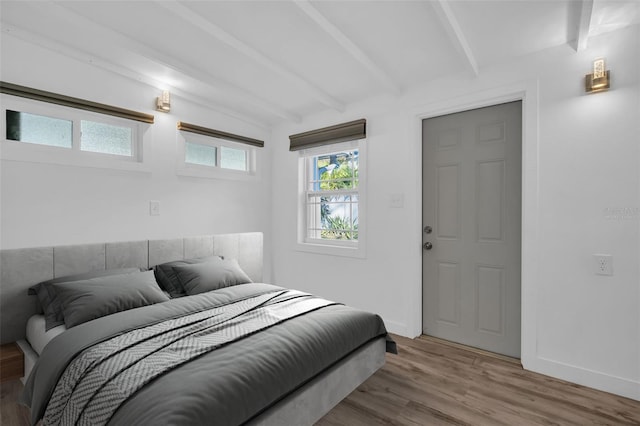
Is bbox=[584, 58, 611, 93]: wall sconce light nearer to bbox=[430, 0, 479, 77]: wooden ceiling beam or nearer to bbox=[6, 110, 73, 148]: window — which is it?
bbox=[430, 0, 479, 77]: wooden ceiling beam

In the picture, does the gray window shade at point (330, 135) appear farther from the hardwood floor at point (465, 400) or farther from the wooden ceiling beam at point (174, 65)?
the hardwood floor at point (465, 400)

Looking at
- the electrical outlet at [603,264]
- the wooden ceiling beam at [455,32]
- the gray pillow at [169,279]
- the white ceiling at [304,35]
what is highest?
the white ceiling at [304,35]

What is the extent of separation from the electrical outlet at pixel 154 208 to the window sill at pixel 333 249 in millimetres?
1649

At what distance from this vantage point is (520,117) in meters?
2.58

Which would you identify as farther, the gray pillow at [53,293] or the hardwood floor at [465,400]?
the gray pillow at [53,293]

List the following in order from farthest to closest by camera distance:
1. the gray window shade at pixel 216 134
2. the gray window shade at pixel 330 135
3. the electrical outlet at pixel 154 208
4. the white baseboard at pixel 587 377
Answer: the gray window shade at pixel 330 135 → the gray window shade at pixel 216 134 → the electrical outlet at pixel 154 208 → the white baseboard at pixel 587 377

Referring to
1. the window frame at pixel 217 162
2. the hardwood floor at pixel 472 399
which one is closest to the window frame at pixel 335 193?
the window frame at pixel 217 162

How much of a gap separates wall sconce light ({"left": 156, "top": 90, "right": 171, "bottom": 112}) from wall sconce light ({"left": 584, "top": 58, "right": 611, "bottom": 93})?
3.42 metres

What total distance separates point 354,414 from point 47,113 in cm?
306

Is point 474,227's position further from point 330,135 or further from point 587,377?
point 330,135

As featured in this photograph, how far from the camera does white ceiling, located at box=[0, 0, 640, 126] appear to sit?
1949 millimetres

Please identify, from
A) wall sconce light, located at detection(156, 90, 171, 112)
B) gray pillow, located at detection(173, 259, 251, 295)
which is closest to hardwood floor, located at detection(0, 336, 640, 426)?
gray pillow, located at detection(173, 259, 251, 295)

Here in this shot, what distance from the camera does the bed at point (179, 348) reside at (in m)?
1.26

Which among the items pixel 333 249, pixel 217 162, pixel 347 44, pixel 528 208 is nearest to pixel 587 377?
pixel 528 208
